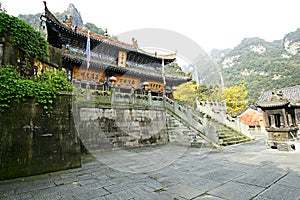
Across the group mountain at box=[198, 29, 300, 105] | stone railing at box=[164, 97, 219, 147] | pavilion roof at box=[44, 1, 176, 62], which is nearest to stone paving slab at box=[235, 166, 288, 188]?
stone railing at box=[164, 97, 219, 147]

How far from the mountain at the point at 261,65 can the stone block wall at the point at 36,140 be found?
45.7 metres

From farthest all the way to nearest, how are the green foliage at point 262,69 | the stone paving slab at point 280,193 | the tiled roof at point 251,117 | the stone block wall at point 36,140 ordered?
1. the green foliage at point 262,69
2. the tiled roof at point 251,117
3. the stone block wall at point 36,140
4. the stone paving slab at point 280,193

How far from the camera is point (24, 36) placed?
559cm

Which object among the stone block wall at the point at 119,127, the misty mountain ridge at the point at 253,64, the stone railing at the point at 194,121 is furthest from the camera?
the misty mountain ridge at the point at 253,64

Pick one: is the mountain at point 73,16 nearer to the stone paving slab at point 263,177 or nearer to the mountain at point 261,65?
the mountain at point 261,65

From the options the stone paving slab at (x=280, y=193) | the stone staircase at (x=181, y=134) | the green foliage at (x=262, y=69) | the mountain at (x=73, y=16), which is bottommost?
the stone paving slab at (x=280, y=193)

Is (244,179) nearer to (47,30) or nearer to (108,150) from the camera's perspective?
(108,150)

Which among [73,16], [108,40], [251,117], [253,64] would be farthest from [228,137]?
[253,64]

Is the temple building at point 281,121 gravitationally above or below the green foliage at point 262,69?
below

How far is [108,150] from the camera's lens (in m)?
8.62

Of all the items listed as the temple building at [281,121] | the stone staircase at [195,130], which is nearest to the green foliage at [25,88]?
the stone staircase at [195,130]

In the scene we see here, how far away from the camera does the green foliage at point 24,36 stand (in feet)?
16.8

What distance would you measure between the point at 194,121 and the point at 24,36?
8.88 metres

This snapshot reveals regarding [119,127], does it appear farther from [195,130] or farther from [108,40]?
[108,40]
